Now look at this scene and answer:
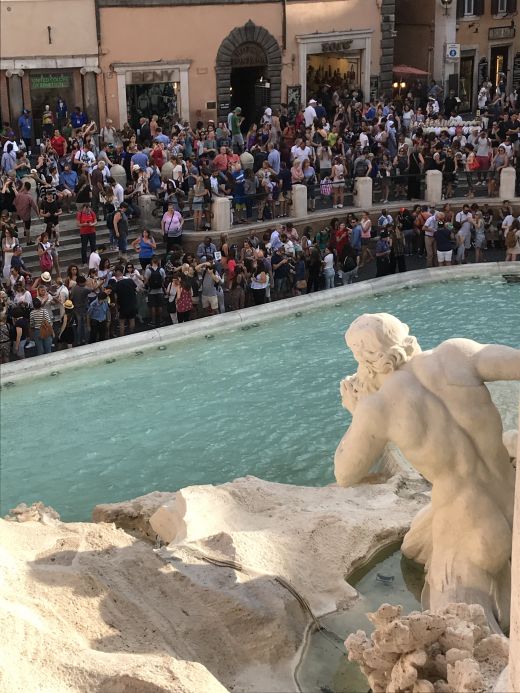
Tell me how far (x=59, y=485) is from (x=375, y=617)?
648cm

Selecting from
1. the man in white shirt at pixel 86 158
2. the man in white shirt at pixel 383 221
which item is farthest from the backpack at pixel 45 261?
the man in white shirt at pixel 383 221

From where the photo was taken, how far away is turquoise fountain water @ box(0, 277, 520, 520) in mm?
11258

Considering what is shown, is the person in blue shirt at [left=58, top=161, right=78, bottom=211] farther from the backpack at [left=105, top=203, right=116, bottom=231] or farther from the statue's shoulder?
the statue's shoulder

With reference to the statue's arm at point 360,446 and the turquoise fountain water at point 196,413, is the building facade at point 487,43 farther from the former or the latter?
the statue's arm at point 360,446

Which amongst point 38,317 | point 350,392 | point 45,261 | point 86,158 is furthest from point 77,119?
point 350,392

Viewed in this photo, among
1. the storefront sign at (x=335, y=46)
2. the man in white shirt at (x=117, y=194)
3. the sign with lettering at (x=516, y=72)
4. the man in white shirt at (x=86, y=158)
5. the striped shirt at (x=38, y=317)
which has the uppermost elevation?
the storefront sign at (x=335, y=46)

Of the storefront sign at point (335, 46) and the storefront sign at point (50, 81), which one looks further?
Result: the storefront sign at point (335, 46)

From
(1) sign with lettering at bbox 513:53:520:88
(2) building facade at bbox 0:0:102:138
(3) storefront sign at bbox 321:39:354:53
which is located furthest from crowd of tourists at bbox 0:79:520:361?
(1) sign with lettering at bbox 513:53:520:88

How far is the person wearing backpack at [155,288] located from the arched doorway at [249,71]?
10620mm

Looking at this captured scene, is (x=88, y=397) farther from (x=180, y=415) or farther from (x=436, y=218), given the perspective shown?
(x=436, y=218)

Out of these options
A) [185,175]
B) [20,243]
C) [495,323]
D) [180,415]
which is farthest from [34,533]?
[185,175]

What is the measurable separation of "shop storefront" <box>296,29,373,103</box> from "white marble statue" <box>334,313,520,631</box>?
21.5m

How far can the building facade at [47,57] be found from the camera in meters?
23.0

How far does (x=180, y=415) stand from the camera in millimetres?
12711
